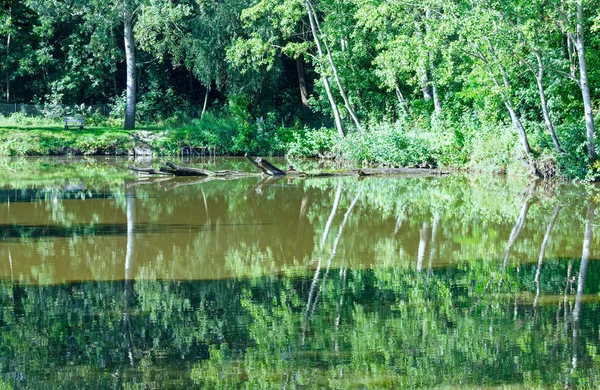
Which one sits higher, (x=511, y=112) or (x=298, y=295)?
(x=511, y=112)

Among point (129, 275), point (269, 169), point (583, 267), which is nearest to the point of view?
point (129, 275)

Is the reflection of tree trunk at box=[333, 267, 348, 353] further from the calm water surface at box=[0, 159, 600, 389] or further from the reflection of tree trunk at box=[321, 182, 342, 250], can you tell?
the reflection of tree trunk at box=[321, 182, 342, 250]

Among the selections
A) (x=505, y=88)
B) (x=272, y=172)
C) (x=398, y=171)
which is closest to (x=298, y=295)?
(x=505, y=88)

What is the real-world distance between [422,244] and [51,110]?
118 feet

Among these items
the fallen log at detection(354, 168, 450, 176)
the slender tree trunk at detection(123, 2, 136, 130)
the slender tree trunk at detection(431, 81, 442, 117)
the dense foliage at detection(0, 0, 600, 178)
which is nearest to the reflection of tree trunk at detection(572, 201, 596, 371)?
the dense foliage at detection(0, 0, 600, 178)

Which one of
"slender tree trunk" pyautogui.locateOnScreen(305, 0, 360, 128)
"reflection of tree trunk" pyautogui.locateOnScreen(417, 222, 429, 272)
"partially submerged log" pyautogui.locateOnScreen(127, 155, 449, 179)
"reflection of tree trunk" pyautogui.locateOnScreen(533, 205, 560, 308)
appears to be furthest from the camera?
"slender tree trunk" pyautogui.locateOnScreen(305, 0, 360, 128)

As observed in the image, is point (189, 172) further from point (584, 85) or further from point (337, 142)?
point (584, 85)

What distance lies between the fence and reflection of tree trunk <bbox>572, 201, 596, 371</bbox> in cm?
3333

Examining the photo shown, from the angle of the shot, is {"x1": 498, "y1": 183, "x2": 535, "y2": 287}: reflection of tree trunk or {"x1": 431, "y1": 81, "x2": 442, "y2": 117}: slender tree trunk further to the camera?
{"x1": 431, "y1": 81, "x2": 442, "y2": 117}: slender tree trunk

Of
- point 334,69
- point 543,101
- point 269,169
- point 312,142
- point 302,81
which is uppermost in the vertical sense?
point 302,81

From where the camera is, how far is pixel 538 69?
26.5 meters

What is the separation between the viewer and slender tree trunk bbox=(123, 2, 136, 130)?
42397mm

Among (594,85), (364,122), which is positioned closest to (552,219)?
(594,85)

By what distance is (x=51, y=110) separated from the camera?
4569 centimetres
